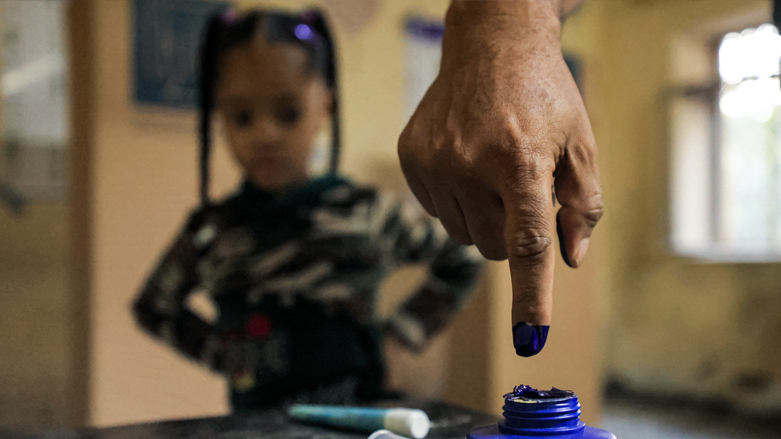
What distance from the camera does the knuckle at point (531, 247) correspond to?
0.33m

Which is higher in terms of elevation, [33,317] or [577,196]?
[577,196]

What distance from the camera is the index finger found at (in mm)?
327

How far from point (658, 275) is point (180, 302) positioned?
218 cm

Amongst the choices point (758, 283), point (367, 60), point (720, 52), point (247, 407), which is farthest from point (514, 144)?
point (720, 52)

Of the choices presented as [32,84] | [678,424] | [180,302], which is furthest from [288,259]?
[678,424]

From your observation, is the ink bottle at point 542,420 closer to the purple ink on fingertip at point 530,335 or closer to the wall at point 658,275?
the purple ink on fingertip at point 530,335

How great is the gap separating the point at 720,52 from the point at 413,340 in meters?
2.21

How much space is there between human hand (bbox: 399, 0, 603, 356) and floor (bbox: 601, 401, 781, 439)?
5.79 ft

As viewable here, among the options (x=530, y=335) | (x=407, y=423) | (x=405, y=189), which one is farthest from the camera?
(x=405, y=189)

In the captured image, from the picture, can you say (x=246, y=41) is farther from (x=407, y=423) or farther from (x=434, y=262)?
(x=407, y=423)

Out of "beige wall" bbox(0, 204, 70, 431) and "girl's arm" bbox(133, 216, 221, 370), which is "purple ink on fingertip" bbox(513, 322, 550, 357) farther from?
"beige wall" bbox(0, 204, 70, 431)

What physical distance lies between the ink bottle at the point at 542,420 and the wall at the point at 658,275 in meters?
2.14

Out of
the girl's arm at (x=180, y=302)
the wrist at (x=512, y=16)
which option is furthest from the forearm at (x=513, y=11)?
the girl's arm at (x=180, y=302)

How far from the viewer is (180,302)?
1.05 m
